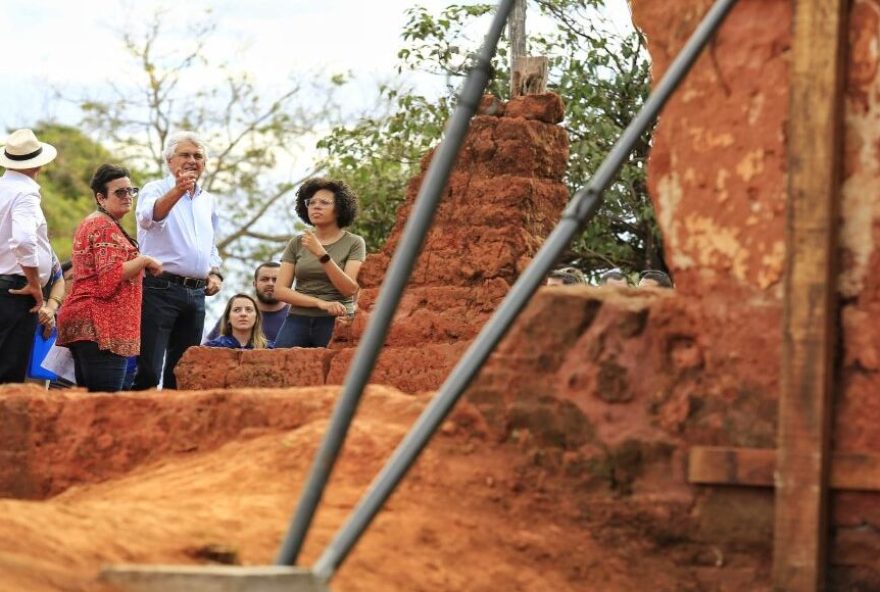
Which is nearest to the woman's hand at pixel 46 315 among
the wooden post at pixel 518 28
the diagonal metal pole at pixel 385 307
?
the diagonal metal pole at pixel 385 307

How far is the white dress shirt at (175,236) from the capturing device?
9227 millimetres

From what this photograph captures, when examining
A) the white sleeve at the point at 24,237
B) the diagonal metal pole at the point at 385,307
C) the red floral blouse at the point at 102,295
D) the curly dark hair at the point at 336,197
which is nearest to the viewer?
the diagonal metal pole at the point at 385,307

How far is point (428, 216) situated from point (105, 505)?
5.70ft

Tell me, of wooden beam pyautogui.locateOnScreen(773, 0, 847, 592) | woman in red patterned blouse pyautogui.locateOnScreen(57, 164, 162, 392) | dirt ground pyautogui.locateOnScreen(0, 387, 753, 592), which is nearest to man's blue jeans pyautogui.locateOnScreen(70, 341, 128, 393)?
woman in red patterned blouse pyautogui.locateOnScreen(57, 164, 162, 392)

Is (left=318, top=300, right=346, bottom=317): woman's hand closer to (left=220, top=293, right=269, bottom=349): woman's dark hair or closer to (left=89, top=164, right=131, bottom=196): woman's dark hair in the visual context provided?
(left=220, top=293, right=269, bottom=349): woman's dark hair

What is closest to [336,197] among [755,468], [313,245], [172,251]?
[313,245]

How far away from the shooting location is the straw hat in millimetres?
9125

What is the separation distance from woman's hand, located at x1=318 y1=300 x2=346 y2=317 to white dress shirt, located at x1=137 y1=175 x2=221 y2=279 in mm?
719

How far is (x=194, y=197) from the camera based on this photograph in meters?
9.52

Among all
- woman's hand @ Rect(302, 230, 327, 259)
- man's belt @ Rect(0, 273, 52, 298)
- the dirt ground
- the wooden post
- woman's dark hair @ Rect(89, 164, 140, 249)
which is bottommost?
the dirt ground

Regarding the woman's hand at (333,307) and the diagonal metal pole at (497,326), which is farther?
the woman's hand at (333,307)

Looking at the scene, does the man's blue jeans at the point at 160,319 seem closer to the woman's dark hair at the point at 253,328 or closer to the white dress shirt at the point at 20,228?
the white dress shirt at the point at 20,228

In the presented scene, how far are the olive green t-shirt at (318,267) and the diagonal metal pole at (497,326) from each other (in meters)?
4.26

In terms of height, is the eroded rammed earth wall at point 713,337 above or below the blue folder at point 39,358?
above
